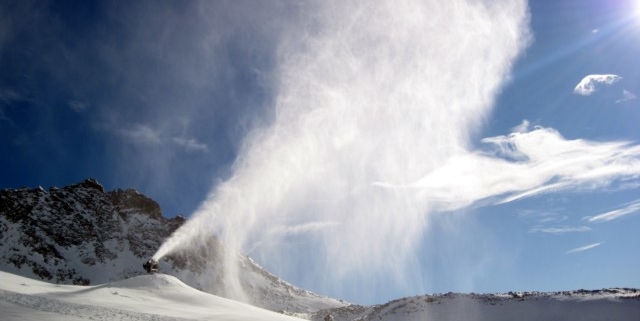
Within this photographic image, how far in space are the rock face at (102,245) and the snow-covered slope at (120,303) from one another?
68.0 metres

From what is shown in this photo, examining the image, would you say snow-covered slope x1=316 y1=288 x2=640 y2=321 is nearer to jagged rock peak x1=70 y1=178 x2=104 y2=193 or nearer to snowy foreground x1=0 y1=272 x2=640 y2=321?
snowy foreground x1=0 y1=272 x2=640 y2=321

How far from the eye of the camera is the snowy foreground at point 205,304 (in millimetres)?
22609

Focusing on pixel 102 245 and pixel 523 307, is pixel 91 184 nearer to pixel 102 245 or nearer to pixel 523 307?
pixel 102 245

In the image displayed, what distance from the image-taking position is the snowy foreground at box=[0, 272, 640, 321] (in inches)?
890

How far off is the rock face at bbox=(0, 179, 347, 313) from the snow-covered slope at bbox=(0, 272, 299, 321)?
223 feet

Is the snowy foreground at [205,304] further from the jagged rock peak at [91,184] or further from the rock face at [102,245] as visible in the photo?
the jagged rock peak at [91,184]

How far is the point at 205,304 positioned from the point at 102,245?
91880mm

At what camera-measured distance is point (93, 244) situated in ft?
360

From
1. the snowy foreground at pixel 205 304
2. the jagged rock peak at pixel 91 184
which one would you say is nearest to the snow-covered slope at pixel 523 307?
the snowy foreground at pixel 205 304

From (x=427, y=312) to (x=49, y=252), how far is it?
283 feet

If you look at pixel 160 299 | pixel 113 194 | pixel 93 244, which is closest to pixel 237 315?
pixel 160 299

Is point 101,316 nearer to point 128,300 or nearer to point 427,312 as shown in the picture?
point 128,300

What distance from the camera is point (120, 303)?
2759 cm

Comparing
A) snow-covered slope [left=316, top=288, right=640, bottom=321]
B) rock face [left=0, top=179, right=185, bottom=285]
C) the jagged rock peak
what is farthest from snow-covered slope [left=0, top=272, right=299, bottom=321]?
the jagged rock peak
